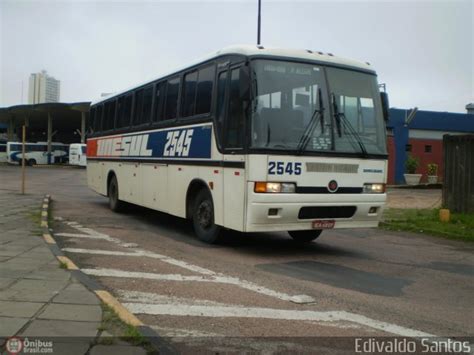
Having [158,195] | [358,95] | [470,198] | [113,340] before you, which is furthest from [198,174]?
[470,198]

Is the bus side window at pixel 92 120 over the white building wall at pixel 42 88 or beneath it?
beneath

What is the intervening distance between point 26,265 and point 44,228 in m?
3.49

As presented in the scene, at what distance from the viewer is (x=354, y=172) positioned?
8242 mm

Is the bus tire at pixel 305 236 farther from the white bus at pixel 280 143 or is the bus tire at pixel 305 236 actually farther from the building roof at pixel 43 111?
the building roof at pixel 43 111

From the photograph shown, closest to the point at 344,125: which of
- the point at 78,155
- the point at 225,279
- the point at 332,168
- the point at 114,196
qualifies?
the point at 332,168

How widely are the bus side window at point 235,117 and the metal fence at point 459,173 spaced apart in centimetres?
773

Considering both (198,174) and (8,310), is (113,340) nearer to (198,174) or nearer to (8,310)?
(8,310)

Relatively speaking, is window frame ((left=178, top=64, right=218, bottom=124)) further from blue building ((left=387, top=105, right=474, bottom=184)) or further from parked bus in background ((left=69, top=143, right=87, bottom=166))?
parked bus in background ((left=69, top=143, right=87, bottom=166))

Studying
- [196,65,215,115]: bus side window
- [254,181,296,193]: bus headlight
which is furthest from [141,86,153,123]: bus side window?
[254,181,296,193]: bus headlight

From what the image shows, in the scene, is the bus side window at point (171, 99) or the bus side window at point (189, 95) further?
the bus side window at point (171, 99)

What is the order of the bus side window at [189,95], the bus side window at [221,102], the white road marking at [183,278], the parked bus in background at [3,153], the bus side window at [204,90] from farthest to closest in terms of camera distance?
the parked bus in background at [3,153] → the bus side window at [189,95] → the bus side window at [204,90] → the bus side window at [221,102] → the white road marking at [183,278]

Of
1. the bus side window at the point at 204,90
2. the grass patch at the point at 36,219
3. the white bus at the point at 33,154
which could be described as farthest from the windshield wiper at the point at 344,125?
the white bus at the point at 33,154

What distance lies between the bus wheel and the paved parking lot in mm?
200

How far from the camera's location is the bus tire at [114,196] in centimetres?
1405
